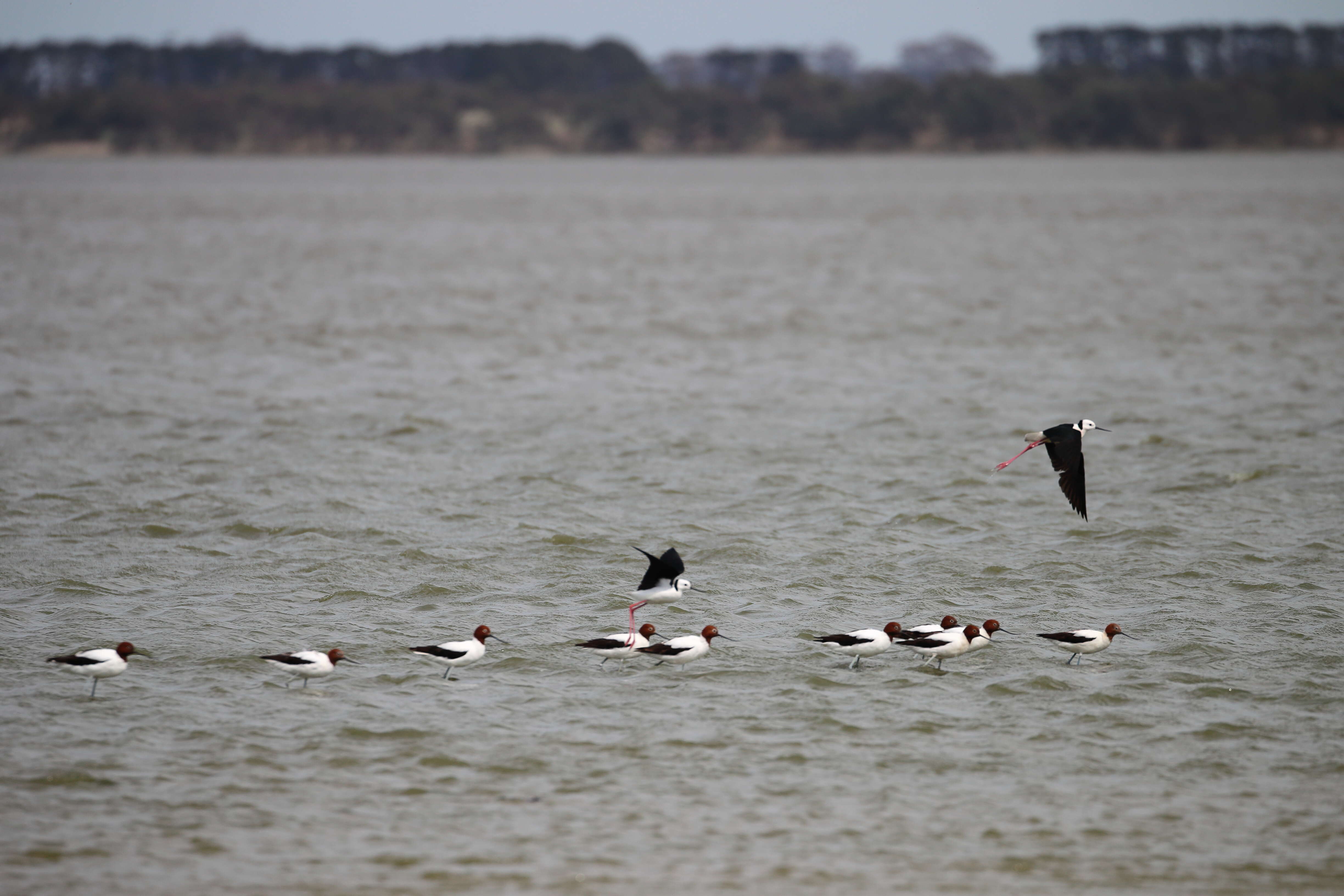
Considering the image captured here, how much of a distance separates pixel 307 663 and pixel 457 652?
4.06 feet

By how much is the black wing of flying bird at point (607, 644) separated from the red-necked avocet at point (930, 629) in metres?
2.42

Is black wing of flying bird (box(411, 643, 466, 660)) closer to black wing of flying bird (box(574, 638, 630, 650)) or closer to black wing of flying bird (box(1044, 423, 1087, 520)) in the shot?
black wing of flying bird (box(574, 638, 630, 650))

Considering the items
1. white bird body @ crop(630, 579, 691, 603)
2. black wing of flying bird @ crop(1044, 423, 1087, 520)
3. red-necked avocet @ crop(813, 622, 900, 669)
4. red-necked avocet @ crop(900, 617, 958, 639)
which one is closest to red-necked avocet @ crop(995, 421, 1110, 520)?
black wing of flying bird @ crop(1044, 423, 1087, 520)

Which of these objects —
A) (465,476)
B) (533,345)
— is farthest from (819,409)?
(533,345)

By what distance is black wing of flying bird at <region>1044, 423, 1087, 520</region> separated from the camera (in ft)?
45.8

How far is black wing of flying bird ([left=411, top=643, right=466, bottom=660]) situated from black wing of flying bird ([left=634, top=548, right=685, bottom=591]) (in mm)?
1772

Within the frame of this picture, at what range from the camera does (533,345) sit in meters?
33.2

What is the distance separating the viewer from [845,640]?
12.9 metres

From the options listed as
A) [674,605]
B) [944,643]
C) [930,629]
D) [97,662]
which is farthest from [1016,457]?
[97,662]

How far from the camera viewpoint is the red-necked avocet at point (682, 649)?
12.9 meters

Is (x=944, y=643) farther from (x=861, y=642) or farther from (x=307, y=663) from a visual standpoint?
(x=307, y=663)

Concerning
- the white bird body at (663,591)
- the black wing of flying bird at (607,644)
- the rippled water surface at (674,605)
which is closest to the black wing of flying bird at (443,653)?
the rippled water surface at (674,605)

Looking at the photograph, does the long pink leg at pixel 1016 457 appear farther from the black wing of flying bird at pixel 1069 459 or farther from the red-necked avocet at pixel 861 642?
the red-necked avocet at pixel 861 642

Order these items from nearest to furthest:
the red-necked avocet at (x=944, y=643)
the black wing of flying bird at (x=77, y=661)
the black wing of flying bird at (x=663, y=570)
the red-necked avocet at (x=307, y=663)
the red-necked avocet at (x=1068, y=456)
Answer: the black wing of flying bird at (x=77, y=661), the red-necked avocet at (x=307, y=663), the red-necked avocet at (x=944, y=643), the black wing of flying bird at (x=663, y=570), the red-necked avocet at (x=1068, y=456)
